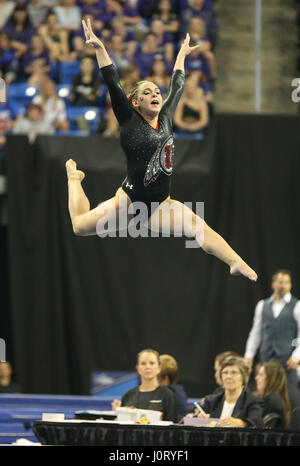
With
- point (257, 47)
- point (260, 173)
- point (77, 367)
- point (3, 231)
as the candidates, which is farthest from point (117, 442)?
point (257, 47)

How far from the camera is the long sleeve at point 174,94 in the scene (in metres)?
5.22

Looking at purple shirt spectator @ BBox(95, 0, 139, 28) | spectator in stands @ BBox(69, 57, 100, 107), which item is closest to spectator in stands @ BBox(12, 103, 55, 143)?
spectator in stands @ BBox(69, 57, 100, 107)

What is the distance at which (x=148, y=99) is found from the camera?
504cm

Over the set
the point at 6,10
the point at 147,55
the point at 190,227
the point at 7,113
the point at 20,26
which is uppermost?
the point at 6,10

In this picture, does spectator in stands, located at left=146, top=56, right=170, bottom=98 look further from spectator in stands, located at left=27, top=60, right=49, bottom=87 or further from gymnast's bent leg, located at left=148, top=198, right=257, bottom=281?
gymnast's bent leg, located at left=148, top=198, right=257, bottom=281

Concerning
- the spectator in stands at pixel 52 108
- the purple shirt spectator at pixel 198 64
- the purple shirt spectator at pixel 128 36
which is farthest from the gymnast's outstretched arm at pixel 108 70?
the purple shirt spectator at pixel 128 36

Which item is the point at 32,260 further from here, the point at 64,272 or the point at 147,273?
the point at 147,273

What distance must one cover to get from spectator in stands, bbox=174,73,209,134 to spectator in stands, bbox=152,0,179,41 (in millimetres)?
1513

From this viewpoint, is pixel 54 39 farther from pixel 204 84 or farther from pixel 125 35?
pixel 204 84

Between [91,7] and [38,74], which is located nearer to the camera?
[38,74]

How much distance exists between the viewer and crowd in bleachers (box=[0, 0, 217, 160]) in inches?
363

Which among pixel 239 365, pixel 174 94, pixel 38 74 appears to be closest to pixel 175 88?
pixel 174 94

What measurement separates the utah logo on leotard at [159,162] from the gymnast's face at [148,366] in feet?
5.53

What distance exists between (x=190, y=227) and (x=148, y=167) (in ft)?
1.42
